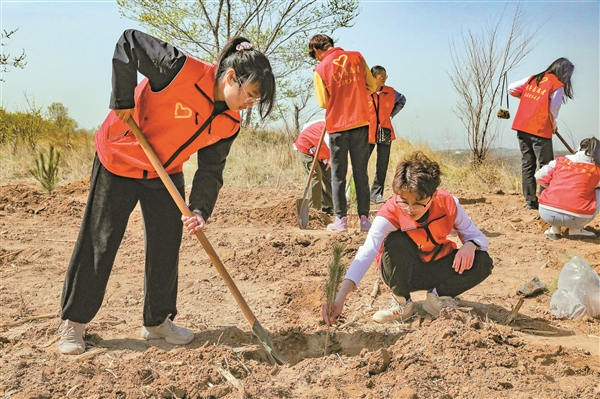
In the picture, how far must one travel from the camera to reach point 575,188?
18.0ft

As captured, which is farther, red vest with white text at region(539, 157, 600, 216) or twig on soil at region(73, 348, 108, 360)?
red vest with white text at region(539, 157, 600, 216)

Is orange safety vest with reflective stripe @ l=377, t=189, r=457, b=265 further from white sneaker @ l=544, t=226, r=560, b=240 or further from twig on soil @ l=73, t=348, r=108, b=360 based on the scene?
white sneaker @ l=544, t=226, r=560, b=240

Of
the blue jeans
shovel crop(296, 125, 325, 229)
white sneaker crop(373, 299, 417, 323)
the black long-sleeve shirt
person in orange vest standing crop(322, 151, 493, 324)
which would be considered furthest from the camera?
shovel crop(296, 125, 325, 229)

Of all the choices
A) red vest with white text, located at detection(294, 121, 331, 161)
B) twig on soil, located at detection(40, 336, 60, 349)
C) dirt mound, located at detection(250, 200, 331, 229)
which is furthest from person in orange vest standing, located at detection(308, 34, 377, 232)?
twig on soil, located at detection(40, 336, 60, 349)

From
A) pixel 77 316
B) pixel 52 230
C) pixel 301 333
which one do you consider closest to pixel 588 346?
pixel 301 333

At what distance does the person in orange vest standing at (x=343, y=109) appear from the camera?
5859mm

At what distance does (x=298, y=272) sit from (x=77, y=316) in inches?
75.5

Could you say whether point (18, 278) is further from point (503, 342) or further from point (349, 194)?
point (349, 194)

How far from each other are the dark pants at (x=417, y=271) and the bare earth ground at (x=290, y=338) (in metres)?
0.19

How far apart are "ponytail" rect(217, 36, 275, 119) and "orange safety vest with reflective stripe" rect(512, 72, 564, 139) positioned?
5.07 metres

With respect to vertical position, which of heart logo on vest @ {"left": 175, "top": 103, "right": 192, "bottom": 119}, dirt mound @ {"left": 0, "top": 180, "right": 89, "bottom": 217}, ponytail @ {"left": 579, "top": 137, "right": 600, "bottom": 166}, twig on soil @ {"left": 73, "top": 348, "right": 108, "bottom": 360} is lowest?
twig on soil @ {"left": 73, "top": 348, "right": 108, "bottom": 360}

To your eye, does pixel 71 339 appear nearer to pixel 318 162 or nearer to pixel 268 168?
pixel 318 162

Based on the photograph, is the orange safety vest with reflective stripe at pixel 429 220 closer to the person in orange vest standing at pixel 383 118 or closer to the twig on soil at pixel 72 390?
the twig on soil at pixel 72 390

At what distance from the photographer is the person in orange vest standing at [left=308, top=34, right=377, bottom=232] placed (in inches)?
231
